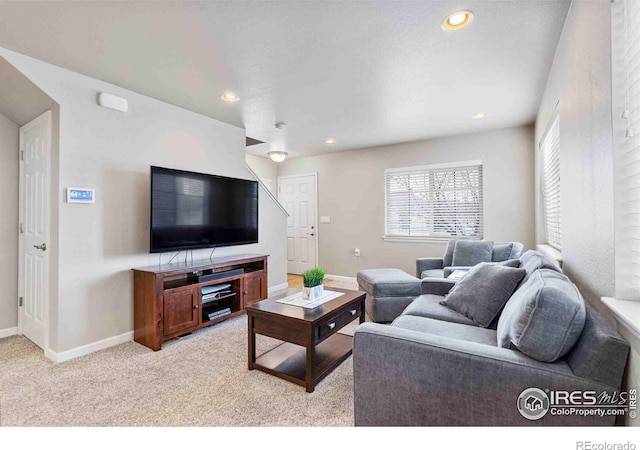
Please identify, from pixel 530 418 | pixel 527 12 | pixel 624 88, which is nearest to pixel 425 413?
pixel 530 418

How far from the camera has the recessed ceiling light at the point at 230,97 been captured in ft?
9.75

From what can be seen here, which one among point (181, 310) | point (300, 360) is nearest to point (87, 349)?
point (181, 310)

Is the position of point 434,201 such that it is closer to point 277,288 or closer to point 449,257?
point 449,257

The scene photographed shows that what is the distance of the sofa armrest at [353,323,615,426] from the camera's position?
114 cm

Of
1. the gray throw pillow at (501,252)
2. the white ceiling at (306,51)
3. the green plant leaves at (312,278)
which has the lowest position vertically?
the green plant leaves at (312,278)

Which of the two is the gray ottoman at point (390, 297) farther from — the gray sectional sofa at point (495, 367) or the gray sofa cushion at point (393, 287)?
the gray sectional sofa at point (495, 367)

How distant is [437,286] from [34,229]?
367 centimetres

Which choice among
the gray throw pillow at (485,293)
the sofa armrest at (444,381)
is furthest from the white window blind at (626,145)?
the gray throw pillow at (485,293)

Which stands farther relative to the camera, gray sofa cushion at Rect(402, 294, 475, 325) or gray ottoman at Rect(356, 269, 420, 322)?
gray ottoman at Rect(356, 269, 420, 322)

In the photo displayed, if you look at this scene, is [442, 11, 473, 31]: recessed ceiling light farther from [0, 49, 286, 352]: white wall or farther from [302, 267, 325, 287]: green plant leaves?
[0, 49, 286, 352]: white wall

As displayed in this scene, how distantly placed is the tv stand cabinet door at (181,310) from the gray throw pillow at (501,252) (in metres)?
3.39

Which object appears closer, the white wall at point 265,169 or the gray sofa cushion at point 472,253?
the gray sofa cushion at point 472,253

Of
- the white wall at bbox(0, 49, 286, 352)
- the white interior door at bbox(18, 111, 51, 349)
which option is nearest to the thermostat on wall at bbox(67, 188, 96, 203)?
the white wall at bbox(0, 49, 286, 352)

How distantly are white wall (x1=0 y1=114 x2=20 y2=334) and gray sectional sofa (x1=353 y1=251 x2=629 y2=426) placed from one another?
3555mm
